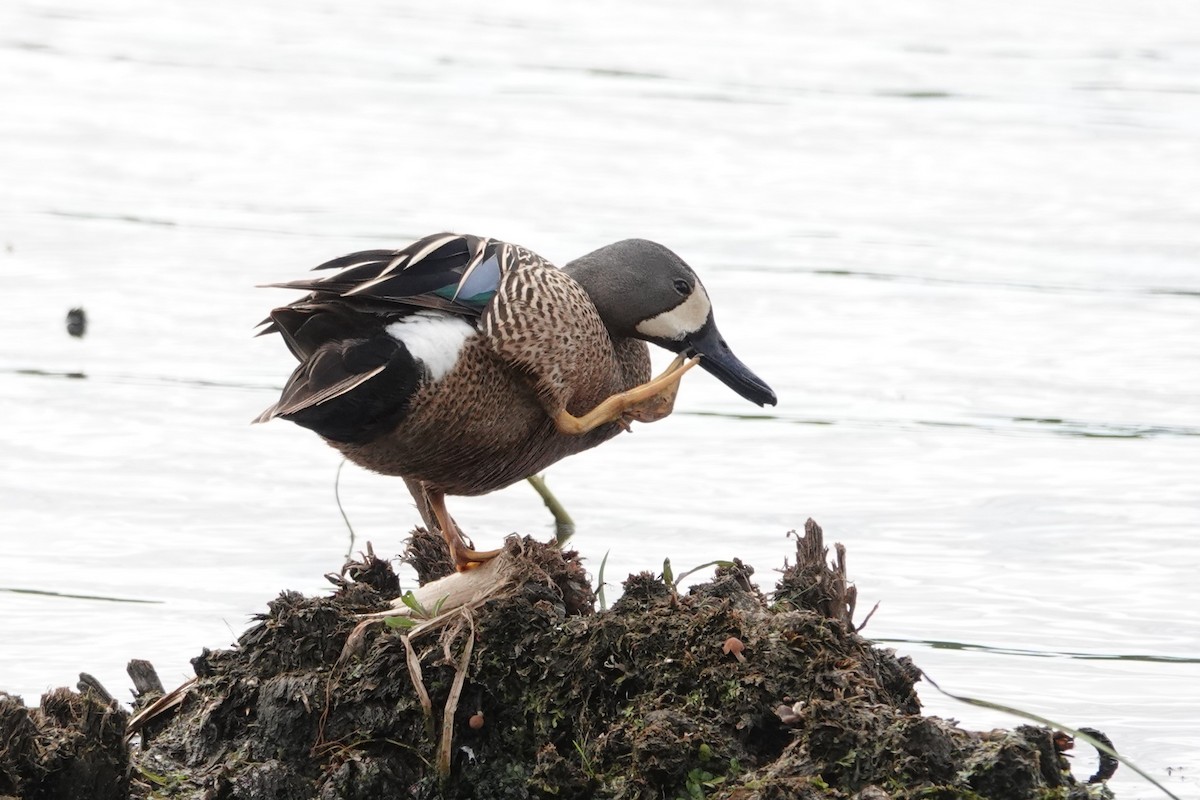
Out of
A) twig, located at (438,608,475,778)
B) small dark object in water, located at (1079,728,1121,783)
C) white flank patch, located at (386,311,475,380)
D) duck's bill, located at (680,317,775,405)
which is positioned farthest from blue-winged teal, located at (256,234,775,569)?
small dark object in water, located at (1079,728,1121,783)

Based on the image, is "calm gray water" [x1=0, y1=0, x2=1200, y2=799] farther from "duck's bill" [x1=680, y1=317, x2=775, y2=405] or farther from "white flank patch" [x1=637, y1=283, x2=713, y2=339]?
"white flank patch" [x1=637, y1=283, x2=713, y2=339]

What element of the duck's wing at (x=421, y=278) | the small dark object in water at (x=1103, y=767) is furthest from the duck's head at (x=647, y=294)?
the small dark object in water at (x=1103, y=767)

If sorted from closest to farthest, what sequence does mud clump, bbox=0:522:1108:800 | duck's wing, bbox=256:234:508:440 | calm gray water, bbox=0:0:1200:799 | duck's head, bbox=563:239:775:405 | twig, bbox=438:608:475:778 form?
1. mud clump, bbox=0:522:1108:800
2. twig, bbox=438:608:475:778
3. duck's wing, bbox=256:234:508:440
4. duck's head, bbox=563:239:775:405
5. calm gray water, bbox=0:0:1200:799

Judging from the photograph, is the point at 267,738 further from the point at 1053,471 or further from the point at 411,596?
the point at 1053,471

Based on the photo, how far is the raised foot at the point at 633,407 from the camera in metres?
5.79

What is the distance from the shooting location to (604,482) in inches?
352

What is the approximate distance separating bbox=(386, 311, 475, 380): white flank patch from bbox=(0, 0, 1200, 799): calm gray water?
1.67m

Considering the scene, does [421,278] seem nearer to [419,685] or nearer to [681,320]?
[681,320]

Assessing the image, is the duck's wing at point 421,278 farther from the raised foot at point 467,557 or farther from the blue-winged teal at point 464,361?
the raised foot at point 467,557

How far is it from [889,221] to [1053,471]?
178 inches

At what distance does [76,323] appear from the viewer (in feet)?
35.0

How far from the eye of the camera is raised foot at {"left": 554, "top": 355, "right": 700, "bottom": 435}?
5.79 m

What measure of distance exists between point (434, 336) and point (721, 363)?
4.24 ft

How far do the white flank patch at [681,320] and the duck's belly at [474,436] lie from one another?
29 centimetres
